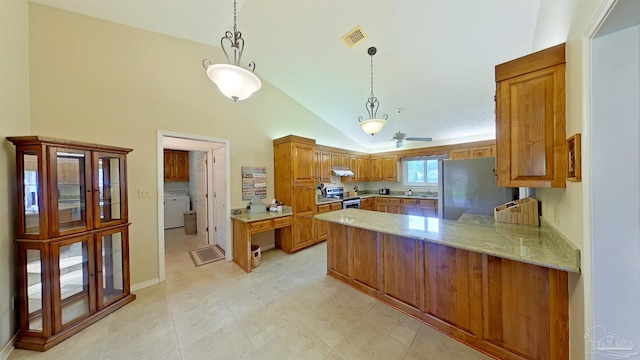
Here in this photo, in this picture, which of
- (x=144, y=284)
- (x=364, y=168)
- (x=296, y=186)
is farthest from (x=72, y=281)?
(x=364, y=168)

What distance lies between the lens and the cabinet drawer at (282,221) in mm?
3691

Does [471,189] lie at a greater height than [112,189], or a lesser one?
lesser

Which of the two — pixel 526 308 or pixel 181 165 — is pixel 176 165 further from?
pixel 526 308

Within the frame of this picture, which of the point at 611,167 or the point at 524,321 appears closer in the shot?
the point at 611,167

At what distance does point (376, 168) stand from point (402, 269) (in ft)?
15.7

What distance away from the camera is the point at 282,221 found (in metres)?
3.81

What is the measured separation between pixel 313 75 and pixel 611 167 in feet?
11.8

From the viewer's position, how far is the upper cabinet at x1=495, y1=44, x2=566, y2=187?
4.61 feet

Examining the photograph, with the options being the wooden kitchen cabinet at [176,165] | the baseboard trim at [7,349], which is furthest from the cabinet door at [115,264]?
the wooden kitchen cabinet at [176,165]

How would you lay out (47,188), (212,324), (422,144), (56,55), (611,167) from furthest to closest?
(422,144)
(56,55)
(212,324)
(47,188)
(611,167)

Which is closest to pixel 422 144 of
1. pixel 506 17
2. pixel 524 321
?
pixel 506 17

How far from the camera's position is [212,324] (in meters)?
2.10

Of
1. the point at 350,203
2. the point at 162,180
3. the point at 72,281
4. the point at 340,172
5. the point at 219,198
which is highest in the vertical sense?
the point at 340,172

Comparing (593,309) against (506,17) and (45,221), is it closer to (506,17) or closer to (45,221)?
(506,17)
